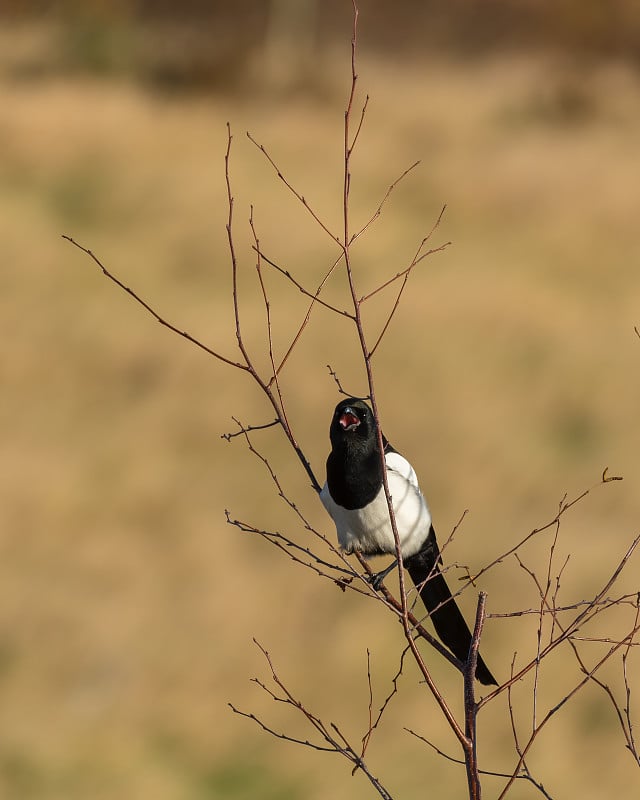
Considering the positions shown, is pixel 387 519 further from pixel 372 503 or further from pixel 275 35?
pixel 275 35

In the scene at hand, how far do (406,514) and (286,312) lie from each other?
15.3 metres

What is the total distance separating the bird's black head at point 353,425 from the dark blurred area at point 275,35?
21.9 metres

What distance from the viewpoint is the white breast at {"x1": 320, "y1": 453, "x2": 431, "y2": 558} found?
4562 millimetres

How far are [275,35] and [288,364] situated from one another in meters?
12.0

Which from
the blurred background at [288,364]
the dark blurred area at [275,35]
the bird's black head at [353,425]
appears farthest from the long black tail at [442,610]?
the dark blurred area at [275,35]

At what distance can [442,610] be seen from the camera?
181 inches

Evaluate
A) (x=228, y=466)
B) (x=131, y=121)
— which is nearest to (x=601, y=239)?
(x=228, y=466)

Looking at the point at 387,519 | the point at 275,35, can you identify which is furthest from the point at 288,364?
the point at 387,519

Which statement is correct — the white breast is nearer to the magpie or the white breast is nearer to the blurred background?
the magpie

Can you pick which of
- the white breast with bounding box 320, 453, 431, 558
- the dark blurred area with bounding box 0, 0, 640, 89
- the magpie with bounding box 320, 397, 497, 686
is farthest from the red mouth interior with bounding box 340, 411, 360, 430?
the dark blurred area with bounding box 0, 0, 640, 89

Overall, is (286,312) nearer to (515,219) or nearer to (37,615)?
(515,219)

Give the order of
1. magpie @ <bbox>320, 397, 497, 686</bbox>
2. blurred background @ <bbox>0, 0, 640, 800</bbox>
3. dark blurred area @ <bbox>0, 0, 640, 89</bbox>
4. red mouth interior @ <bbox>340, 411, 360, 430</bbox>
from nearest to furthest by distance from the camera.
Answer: red mouth interior @ <bbox>340, 411, 360, 430</bbox>
magpie @ <bbox>320, 397, 497, 686</bbox>
blurred background @ <bbox>0, 0, 640, 800</bbox>
dark blurred area @ <bbox>0, 0, 640, 89</bbox>

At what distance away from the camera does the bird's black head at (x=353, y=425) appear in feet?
14.1

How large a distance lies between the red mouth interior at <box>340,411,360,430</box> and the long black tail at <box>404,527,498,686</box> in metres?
0.53
